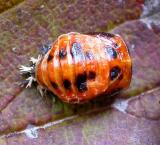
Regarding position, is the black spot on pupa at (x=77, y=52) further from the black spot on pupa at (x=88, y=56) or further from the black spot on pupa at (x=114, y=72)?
the black spot on pupa at (x=114, y=72)

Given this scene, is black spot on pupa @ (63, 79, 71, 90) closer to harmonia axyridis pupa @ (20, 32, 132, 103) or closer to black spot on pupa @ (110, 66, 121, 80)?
harmonia axyridis pupa @ (20, 32, 132, 103)

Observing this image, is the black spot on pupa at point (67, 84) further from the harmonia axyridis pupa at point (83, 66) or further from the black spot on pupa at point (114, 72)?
the black spot on pupa at point (114, 72)

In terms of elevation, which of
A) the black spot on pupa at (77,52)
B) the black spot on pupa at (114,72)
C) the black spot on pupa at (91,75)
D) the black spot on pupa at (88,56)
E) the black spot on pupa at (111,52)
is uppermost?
the black spot on pupa at (77,52)

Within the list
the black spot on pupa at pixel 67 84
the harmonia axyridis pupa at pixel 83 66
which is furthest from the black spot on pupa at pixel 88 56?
the black spot on pupa at pixel 67 84

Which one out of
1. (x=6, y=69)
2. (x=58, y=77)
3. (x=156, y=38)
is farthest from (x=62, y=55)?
(x=156, y=38)

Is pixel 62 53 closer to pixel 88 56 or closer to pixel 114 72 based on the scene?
pixel 88 56

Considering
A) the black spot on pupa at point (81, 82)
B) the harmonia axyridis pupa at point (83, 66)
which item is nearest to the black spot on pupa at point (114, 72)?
the harmonia axyridis pupa at point (83, 66)

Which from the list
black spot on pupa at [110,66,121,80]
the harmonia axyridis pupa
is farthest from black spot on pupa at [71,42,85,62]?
black spot on pupa at [110,66,121,80]

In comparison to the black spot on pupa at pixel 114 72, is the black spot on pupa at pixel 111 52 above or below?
above
